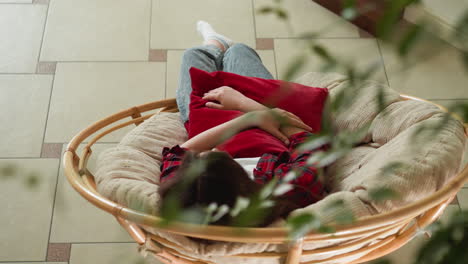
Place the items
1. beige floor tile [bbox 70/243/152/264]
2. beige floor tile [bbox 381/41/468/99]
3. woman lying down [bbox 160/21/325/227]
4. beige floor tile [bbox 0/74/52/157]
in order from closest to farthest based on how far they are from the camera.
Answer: woman lying down [bbox 160/21/325/227] < beige floor tile [bbox 70/243/152/264] < beige floor tile [bbox 0/74/52/157] < beige floor tile [bbox 381/41/468/99]

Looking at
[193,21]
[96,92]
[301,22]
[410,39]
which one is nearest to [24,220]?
[96,92]

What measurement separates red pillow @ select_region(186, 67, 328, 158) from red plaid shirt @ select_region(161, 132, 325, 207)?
90mm

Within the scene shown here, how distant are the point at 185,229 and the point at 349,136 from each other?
Result: 719 millimetres

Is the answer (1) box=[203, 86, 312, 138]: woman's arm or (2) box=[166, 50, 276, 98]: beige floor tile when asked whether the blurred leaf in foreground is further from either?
(2) box=[166, 50, 276, 98]: beige floor tile

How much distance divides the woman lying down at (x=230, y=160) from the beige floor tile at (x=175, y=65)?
19 centimetres

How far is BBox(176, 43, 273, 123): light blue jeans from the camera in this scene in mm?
1951

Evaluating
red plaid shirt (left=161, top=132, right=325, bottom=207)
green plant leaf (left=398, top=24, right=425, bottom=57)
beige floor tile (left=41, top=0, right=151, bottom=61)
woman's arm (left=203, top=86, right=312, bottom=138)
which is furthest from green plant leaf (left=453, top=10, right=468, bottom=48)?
beige floor tile (left=41, top=0, right=151, bottom=61)

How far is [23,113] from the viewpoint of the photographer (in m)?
2.35

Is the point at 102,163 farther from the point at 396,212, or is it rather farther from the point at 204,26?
the point at 204,26

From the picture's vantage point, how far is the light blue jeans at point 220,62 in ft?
6.40

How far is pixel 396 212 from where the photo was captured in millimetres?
1099

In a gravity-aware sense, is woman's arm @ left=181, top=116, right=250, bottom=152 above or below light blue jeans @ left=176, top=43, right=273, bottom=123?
below

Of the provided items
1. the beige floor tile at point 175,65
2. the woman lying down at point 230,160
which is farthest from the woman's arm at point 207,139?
the beige floor tile at point 175,65

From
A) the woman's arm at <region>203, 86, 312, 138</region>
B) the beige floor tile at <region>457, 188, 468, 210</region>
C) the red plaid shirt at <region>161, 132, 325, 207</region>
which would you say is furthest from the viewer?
the beige floor tile at <region>457, 188, 468, 210</region>
